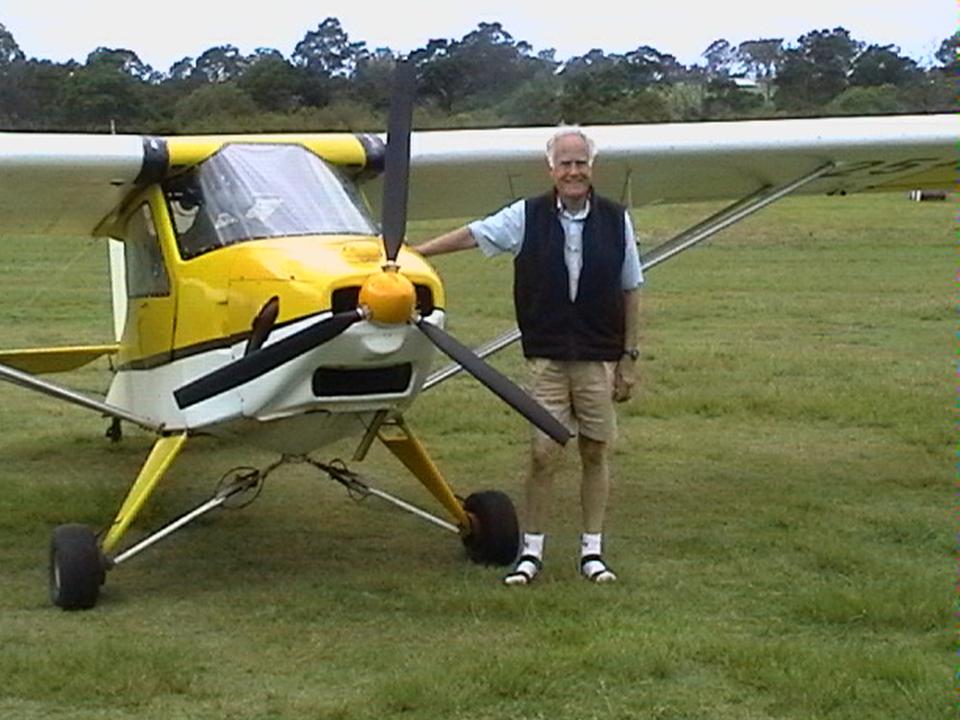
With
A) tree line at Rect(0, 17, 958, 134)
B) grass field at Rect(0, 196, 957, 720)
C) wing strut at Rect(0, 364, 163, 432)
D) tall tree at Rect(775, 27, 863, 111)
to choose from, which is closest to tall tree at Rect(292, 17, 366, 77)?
tree line at Rect(0, 17, 958, 134)

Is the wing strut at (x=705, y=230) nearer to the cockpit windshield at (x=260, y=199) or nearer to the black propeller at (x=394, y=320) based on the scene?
the cockpit windshield at (x=260, y=199)

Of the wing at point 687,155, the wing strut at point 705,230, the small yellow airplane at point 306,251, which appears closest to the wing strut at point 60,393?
the small yellow airplane at point 306,251

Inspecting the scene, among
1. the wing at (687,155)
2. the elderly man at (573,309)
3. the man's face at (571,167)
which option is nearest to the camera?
the man's face at (571,167)

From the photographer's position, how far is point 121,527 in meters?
6.12

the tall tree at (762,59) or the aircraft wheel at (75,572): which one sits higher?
the tall tree at (762,59)

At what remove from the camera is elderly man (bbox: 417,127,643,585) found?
5914 mm

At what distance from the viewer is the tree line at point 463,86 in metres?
11.9

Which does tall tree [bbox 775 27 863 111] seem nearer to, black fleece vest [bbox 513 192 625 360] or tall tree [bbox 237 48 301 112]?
tall tree [bbox 237 48 301 112]

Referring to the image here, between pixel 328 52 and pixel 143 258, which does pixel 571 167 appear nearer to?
pixel 143 258

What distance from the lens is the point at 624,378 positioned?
6.11m

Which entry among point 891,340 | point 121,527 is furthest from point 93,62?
point 121,527

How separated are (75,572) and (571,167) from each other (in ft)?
8.39

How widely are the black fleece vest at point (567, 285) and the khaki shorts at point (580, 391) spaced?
61 millimetres

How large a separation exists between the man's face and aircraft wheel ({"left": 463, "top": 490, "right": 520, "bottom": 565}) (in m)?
1.47
